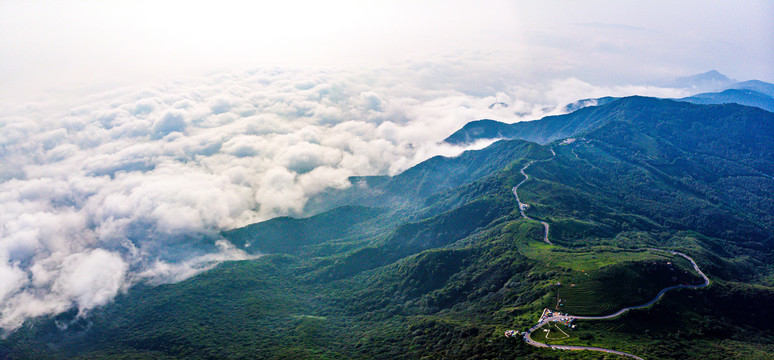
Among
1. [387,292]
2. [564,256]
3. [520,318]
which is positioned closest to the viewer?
[520,318]

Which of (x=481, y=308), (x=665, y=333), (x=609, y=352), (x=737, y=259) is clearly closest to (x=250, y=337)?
(x=481, y=308)

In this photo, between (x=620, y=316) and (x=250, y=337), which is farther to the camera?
(x=250, y=337)

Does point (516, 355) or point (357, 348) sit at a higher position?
point (516, 355)

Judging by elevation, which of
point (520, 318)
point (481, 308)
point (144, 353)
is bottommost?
point (144, 353)

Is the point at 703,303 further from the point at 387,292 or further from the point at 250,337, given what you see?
the point at 250,337

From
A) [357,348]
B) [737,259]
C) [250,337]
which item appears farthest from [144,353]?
[737,259]

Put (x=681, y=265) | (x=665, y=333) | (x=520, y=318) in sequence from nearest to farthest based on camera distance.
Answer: (x=665, y=333)
(x=520, y=318)
(x=681, y=265)

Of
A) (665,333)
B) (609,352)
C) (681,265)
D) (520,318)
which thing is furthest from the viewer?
(681,265)

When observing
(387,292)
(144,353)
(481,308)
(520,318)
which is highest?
(520,318)

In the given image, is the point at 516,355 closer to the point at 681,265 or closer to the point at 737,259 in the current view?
the point at 681,265
